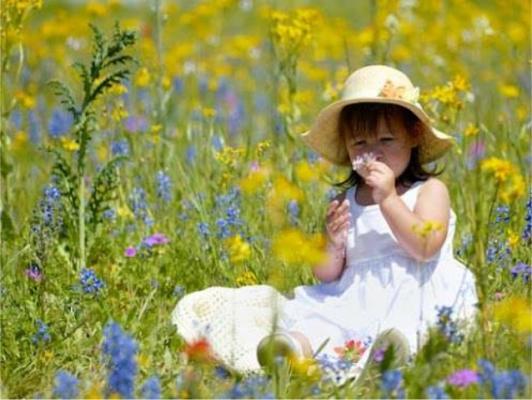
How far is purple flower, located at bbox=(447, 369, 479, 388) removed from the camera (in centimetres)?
280

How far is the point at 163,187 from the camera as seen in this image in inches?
187

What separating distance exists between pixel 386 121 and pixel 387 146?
0.08m

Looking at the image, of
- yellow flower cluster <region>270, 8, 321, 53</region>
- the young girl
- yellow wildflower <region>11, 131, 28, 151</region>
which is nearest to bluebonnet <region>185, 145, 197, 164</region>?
yellow flower cluster <region>270, 8, 321, 53</region>

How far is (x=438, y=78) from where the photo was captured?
7.40 m

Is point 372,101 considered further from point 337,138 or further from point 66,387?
point 66,387

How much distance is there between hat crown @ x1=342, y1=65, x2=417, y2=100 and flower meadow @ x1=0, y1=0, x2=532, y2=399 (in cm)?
34

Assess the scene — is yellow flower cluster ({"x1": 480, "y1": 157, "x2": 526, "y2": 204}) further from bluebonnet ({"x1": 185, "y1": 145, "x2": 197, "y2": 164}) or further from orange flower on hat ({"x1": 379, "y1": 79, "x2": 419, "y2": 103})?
bluebonnet ({"x1": 185, "y1": 145, "x2": 197, "y2": 164})

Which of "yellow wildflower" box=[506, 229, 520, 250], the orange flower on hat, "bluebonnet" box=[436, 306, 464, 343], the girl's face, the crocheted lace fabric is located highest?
the orange flower on hat

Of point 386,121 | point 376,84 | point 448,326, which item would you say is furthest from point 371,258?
point 448,326

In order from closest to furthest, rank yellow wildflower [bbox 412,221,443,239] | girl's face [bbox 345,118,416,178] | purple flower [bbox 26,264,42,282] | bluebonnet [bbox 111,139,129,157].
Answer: yellow wildflower [bbox 412,221,443,239], girl's face [bbox 345,118,416,178], purple flower [bbox 26,264,42,282], bluebonnet [bbox 111,139,129,157]

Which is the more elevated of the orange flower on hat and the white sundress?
the orange flower on hat

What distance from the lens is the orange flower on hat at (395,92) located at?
3.70 meters

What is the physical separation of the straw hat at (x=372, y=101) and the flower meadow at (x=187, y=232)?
0.17 meters

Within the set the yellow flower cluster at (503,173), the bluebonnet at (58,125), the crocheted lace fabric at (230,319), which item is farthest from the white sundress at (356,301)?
the bluebonnet at (58,125)
